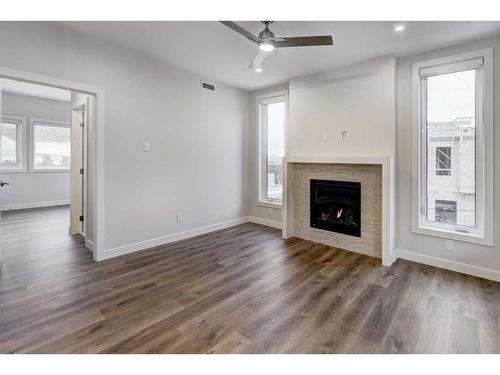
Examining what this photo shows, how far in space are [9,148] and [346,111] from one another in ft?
26.1

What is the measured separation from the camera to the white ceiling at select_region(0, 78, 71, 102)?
5.52 metres

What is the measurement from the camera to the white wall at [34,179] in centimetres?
629

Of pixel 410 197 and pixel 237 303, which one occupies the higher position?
pixel 410 197

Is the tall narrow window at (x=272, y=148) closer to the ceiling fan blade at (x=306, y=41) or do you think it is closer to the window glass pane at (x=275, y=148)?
the window glass pane at (x=275, y=148)

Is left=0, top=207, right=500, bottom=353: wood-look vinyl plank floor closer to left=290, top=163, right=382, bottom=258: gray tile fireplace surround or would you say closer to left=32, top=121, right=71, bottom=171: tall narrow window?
left=290, top=163, right=382, bottom=258: gray tile fireplace surround

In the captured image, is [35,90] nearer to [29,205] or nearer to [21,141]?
[21,141]

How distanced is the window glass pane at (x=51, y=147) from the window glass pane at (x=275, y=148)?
611cm

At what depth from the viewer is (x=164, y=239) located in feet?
13.0

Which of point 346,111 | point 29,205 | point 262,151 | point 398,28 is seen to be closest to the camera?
point 398,28

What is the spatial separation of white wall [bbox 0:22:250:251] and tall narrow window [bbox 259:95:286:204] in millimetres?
595

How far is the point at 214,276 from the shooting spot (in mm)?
2861

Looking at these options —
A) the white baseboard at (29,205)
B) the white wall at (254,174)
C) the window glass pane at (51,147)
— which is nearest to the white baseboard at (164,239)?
the white wall at (254,174)

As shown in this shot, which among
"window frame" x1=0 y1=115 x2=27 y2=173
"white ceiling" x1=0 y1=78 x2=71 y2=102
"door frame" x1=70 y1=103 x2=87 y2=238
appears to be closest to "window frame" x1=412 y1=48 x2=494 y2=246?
"door frame" x1=70 y1=103 x2=87 y2=238

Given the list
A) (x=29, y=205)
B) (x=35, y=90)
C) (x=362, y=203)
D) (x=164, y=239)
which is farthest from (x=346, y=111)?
(x=29, y=205)
